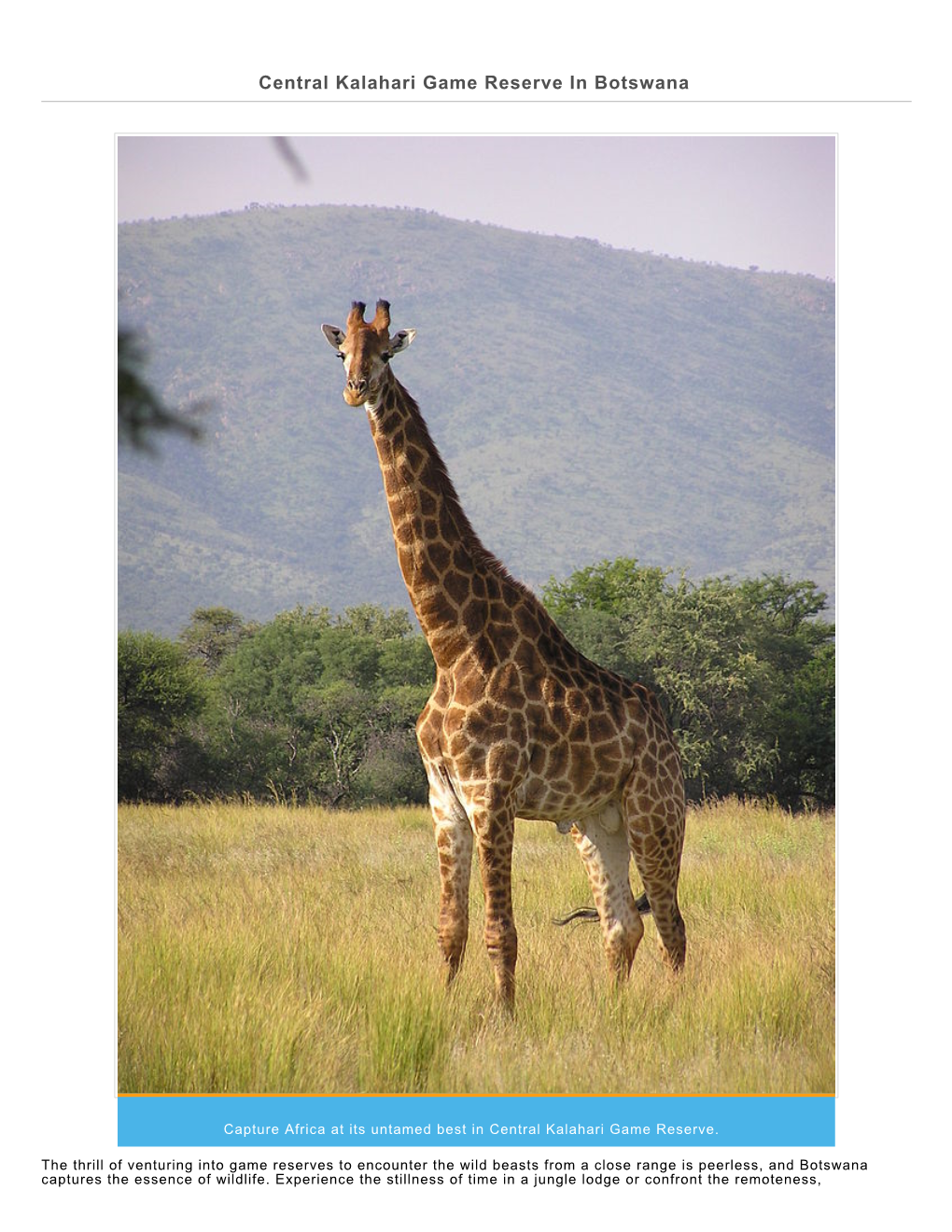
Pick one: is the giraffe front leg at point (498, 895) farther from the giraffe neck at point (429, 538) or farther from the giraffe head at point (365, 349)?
the giraffe head at point (365, 349)

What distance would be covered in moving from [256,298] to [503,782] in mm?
64092

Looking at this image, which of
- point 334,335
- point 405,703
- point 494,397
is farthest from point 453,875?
point 494,397

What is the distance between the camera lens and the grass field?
5672 mm

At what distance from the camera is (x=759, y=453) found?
6131 cm

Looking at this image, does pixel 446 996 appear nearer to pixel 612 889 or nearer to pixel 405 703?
pixel 612 889

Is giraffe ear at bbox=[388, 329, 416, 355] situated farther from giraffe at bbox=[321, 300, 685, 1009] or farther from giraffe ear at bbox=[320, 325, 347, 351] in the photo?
giraffe ear at bbox=[320, 325, 347, 351]

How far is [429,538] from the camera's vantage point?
6.35 metres

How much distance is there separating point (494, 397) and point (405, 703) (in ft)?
162

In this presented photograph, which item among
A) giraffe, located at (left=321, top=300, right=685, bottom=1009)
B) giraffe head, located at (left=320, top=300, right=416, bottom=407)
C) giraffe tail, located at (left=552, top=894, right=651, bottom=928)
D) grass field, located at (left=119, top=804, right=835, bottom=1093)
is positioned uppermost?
giraffe head, located at (left=320, top=300, right=416, bottom=407)

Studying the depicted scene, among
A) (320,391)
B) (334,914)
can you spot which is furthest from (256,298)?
(334,914)

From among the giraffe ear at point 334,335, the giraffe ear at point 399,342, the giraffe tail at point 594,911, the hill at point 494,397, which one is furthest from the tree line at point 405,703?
the hill at point 494,397

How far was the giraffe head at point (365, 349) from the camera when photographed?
589 cm

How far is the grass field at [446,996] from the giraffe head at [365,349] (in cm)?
278

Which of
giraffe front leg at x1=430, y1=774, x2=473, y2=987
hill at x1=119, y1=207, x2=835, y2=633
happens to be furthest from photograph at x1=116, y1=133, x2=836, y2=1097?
hill at x1=119, y1=207, x2=835, y2=633
